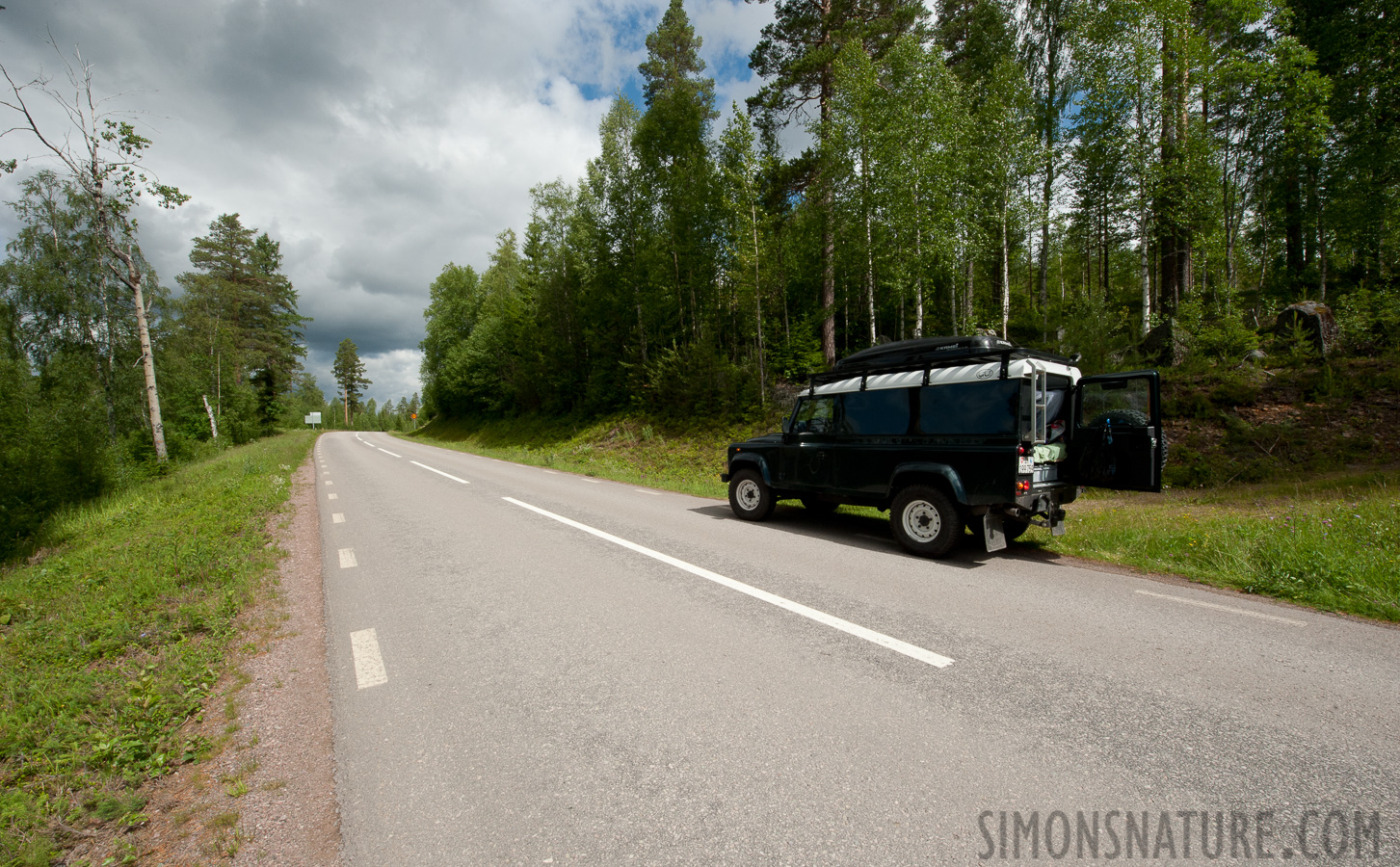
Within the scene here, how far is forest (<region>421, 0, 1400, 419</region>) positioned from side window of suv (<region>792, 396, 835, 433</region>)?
422 inches

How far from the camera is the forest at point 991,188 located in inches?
630

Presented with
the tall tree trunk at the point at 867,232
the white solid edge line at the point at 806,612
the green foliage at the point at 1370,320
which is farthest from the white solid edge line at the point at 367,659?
the green foliage at the point at 1370,320

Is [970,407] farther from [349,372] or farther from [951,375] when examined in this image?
[349,372]

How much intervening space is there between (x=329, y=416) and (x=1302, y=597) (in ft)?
437

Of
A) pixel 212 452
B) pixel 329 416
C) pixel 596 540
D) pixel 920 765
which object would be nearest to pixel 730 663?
pixel 920 765

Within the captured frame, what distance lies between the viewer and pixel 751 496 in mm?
8859

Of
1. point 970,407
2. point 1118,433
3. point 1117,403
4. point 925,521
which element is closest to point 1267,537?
point 1118,433

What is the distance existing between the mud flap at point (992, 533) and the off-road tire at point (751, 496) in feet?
10.6

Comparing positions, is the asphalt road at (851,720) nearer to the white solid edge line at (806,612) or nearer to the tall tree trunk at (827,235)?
the white solid edge line at (806,612)

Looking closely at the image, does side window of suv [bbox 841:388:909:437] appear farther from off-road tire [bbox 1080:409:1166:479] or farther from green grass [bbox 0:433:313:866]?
green grass [bbox 0:433:313:866]

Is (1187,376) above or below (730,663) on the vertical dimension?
above

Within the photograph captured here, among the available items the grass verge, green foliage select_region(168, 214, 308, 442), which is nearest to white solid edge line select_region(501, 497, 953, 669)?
the grass verge

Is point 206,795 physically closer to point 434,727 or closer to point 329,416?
point 434,727

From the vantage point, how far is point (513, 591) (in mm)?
5270
